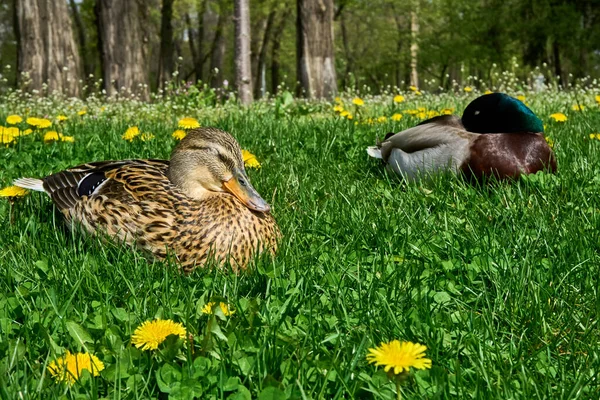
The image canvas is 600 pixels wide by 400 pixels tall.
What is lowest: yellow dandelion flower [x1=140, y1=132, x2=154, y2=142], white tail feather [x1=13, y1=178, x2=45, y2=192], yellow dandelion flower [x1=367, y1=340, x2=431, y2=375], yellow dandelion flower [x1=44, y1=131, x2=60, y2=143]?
yellow dandelion flower [x1=367, y1=340, x2=431, y2=375]

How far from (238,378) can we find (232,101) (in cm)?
906

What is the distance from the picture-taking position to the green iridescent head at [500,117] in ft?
15.3

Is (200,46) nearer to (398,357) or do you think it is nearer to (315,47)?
(315,47)

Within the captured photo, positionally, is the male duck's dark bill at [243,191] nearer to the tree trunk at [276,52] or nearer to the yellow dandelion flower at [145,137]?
the yellow dandelion flower at [145,137]

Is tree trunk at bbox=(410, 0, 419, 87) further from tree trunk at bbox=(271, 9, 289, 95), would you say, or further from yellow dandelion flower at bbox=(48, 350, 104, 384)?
yellow dandelion flower at bbox=(48, 350, 104, 384)

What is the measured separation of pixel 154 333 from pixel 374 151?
3478mm

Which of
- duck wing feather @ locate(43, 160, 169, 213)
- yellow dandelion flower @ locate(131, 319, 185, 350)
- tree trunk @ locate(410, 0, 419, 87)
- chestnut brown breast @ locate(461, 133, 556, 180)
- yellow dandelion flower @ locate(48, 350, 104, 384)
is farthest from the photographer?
tree trunk @ locate(410, 0, 419, 87)

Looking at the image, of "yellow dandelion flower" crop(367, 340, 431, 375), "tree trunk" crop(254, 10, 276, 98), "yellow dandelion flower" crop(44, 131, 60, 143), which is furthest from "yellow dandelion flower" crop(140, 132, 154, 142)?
"tree trunk" crop(254, 10, 276, 98)

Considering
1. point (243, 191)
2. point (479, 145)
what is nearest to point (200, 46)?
point (479, 145)

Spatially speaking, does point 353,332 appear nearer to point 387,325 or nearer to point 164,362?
point 387,325

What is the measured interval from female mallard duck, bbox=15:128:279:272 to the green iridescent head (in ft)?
7.24

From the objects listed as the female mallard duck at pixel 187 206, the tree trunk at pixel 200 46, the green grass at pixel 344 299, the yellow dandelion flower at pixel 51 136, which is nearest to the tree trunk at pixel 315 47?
the yellow dandelion flower at pixel 51 136

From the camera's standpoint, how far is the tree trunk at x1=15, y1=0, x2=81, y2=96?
12.4 m

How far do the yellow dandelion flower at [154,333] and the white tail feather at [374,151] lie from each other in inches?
132
